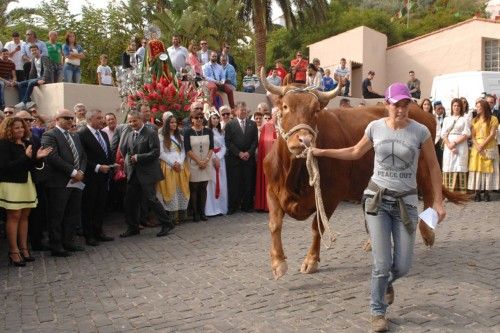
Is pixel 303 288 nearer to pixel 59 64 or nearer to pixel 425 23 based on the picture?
pixel 59 64

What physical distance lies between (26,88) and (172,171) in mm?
5160

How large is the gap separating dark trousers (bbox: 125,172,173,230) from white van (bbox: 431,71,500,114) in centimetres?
1168

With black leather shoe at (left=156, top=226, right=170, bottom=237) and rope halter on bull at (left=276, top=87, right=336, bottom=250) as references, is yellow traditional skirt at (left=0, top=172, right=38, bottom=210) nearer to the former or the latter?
black leather shoe at (left=156, top=226, right=170, bottom=237)

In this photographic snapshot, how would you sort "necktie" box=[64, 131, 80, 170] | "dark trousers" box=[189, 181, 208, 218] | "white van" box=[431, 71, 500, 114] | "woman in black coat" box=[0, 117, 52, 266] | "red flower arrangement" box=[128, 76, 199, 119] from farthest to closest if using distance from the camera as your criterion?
"white van" box=[431, 71, 500, 114], "red flower arrangement" box=[128, 76, 199, 119], "dark trousers" box=[189, 181, 208, 218], "necktie" box=[64, 131, 80, 170], "woman in black coat" box=[0, 117, 52, 266]

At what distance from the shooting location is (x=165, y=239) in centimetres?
923

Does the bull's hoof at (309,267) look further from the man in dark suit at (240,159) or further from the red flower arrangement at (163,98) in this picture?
the red flower arrangement at (163,98)

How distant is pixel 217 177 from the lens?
11.8 metres

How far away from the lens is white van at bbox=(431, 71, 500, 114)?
18.4 meters

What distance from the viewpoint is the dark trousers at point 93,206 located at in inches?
355

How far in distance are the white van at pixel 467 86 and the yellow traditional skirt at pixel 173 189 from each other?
34.9ft

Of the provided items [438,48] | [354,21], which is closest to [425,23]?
[354,21]

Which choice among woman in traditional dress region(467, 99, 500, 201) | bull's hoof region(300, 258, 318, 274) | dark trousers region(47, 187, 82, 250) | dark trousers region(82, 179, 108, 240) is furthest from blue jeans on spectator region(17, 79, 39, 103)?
woman in traditional dress region(467, 99, 500, 201)

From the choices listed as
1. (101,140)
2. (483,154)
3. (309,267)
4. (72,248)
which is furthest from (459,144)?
(72,248)

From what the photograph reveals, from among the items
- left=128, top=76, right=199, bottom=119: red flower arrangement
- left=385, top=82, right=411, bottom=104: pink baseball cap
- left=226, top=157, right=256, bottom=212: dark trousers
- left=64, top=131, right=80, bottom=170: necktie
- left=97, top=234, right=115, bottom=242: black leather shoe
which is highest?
left=128, top=76, right=199, bottom=119: red flower arrangement
